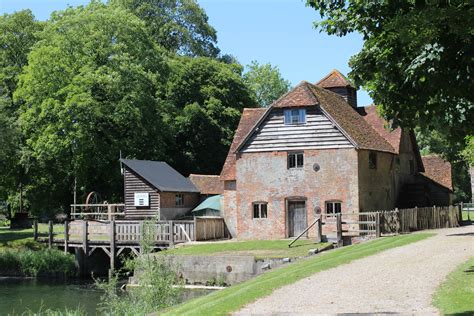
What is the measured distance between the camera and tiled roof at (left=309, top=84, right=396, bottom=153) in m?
36.4

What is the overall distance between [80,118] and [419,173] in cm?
2656

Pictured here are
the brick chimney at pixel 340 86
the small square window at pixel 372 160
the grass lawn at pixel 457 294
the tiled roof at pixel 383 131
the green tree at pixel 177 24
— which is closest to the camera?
the grass lawn at pixel 457 294

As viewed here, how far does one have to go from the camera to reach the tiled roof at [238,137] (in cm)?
4055

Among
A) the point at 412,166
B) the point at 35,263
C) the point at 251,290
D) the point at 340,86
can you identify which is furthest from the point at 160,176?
the point at 251,290

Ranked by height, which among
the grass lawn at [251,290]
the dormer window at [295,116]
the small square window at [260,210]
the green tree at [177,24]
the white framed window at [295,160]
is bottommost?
the grass lawn at [251,290]

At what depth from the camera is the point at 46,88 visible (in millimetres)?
50125

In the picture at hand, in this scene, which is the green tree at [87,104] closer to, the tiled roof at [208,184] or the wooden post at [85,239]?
the tiled roof at [208,184]

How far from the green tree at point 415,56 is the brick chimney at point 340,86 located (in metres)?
29.7

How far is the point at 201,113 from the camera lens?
59594 mm

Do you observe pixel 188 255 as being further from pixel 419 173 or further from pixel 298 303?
pixel 419 173

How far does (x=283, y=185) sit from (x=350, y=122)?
5.77 meters

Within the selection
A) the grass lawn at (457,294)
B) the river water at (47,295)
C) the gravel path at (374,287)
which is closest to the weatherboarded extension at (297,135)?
the river water at (47,295)

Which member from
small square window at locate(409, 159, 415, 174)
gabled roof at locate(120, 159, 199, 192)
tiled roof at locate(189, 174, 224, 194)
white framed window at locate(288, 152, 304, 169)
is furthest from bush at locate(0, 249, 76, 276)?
small square window at locate(409, 159, 415, 174)

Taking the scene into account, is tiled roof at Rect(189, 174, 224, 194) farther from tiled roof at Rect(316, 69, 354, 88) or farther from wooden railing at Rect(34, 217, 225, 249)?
tiled roof at Rect(316, 69, 354, 88)
